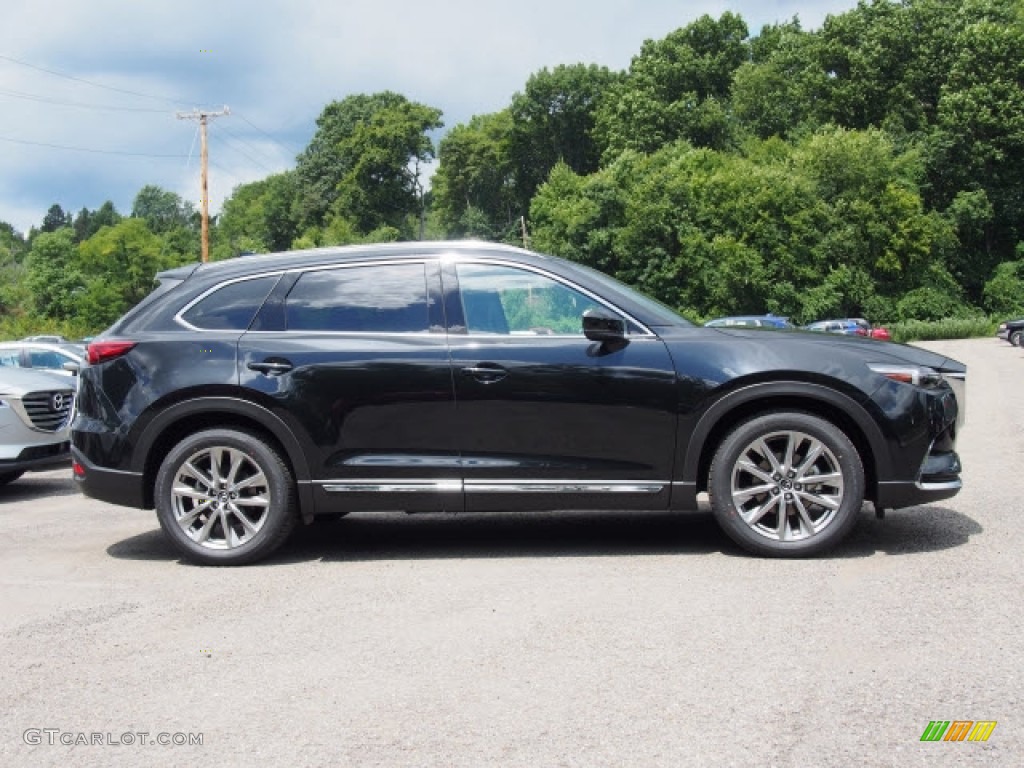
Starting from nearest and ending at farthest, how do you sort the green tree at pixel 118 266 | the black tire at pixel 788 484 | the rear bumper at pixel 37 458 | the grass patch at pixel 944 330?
the black tire at pixel 788 484
the rear bumper at pixel 37 458
the grass patch at pixel 944 330
the green tree at pixel 118 266

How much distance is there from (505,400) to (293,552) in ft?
5.82

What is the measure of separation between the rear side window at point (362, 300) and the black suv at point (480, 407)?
0.01m

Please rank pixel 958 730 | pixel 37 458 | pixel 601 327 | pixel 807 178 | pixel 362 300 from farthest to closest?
1. pixel 807 178
2. pixel 37 458
3. pixel 362 300
4. pixel 601 327
5. pixel 958 730

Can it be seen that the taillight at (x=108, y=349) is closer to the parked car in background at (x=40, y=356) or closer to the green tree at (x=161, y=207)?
the parked car in background at (x=40, y=356)

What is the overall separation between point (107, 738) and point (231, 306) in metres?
3.20

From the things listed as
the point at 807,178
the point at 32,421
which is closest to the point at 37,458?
the point at 32,421

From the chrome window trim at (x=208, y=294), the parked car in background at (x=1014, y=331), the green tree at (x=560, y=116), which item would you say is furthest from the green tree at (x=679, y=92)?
the chrome window trim at (x=208, y=294)

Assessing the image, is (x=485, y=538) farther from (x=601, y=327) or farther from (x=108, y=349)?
(x=108, y=349)

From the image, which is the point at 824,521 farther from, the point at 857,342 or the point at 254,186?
the point at 254,186

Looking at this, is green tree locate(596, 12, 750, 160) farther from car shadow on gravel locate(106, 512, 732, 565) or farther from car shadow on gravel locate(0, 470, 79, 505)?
car shadow on gravel locate(106, 512, 732, 565)

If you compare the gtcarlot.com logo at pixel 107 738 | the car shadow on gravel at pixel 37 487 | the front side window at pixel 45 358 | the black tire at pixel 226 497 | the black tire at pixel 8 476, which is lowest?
the car shadow on gravel at pixel 37 487

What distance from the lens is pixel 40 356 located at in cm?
1638

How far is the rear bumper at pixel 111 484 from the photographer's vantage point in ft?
19.7

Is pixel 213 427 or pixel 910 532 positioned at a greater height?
pixel 213 427
